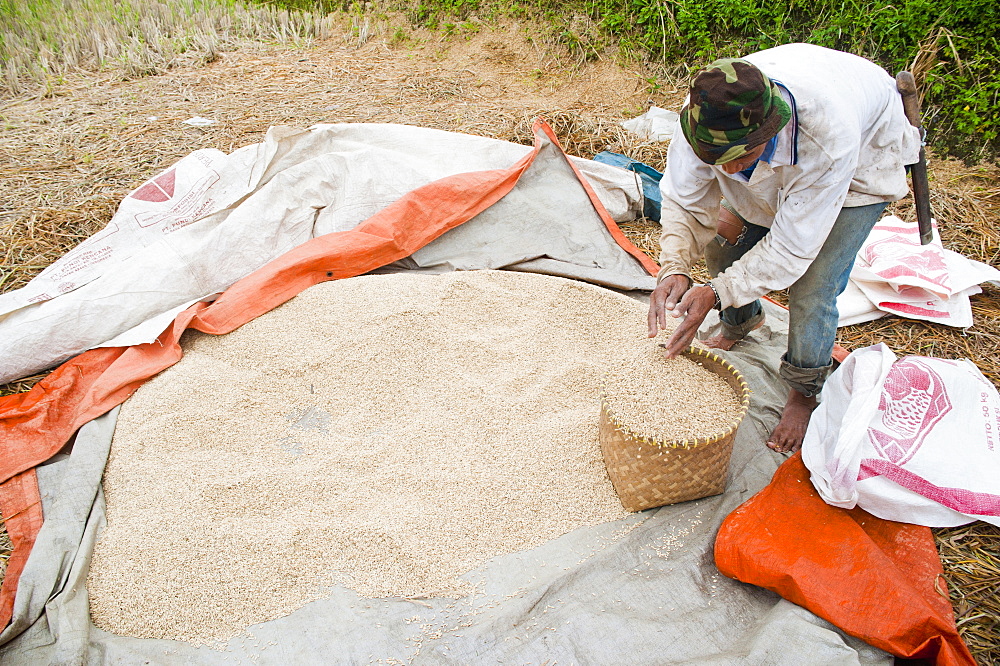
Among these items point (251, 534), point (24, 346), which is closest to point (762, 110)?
point (251, 534)

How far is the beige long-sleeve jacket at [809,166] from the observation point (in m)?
1.48

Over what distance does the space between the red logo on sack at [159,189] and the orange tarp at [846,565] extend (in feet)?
A: 7.96

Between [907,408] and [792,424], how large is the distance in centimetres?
31

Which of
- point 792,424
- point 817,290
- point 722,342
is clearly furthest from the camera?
point 722,342

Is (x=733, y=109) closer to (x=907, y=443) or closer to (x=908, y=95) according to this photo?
(x=908, y=95)

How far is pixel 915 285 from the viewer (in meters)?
2.43

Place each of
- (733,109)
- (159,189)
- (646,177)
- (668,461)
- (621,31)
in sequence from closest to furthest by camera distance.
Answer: (733,109) < (668,461) < (159,189) < (646,177) < (621,31)

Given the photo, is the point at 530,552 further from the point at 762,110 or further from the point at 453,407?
the point at 762,110

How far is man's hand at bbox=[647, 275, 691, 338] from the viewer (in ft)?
5.91

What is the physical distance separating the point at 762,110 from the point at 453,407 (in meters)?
1.16

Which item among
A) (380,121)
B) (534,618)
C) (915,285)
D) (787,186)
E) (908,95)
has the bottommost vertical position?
(534,618)

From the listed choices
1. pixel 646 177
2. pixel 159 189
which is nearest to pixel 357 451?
pixel 159 189

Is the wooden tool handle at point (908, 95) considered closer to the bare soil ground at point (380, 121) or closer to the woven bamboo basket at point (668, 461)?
the woven bamboo basket at point (668, 461)

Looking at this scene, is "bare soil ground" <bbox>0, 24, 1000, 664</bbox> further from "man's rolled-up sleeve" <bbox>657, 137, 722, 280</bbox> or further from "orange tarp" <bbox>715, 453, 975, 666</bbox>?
"man's rolled-up sleeve" <bbox>657, 137, 722, 280</bbox>
